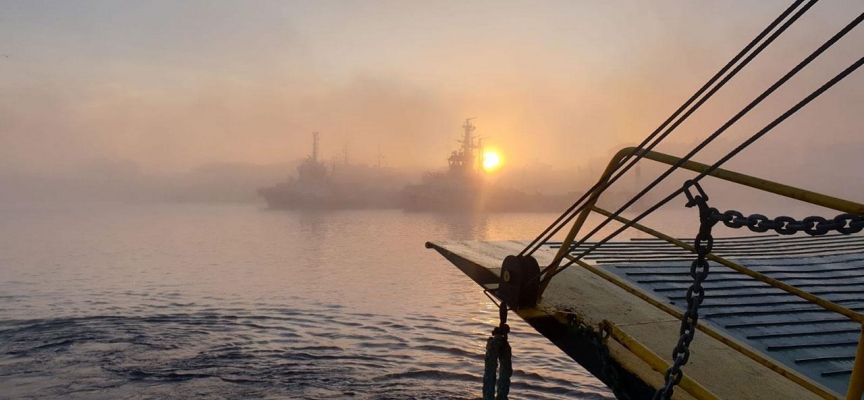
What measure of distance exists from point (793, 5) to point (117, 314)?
71.5ft

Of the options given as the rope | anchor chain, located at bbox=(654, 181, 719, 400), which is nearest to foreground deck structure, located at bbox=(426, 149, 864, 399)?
the rope

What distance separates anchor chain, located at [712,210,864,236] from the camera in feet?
10.0

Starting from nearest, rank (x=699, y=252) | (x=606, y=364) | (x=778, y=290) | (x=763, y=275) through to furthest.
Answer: (x=699, y=252)
(x=763, y=275)
(x=606, y=364)
(x=778, y=290)

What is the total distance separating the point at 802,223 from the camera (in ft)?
10.5

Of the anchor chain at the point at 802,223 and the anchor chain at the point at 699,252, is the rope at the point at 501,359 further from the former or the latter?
the anchor chain at the point at 802,223

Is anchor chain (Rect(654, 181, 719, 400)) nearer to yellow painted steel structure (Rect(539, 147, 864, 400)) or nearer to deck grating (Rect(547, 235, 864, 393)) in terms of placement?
yellow painted steel structure (Rect(539, 147, 864, 400))

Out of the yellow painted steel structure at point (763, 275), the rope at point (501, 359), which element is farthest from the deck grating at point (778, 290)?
the yellow painted steel structure at point (763, 275)

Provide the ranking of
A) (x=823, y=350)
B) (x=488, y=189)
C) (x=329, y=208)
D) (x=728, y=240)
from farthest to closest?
(x=329, y=208), (x=488, y=189), (x=728, y=240), (x=823, y=350)

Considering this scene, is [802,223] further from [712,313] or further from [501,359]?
[712,313]

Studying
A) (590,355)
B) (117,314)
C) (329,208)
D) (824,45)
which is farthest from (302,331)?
(329,208)

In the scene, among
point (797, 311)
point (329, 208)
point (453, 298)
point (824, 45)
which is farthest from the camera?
point (329, 208)

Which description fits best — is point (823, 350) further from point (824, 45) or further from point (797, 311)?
point (824, 45)

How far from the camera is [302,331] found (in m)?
17.9

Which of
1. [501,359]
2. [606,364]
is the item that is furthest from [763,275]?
[501,359]
